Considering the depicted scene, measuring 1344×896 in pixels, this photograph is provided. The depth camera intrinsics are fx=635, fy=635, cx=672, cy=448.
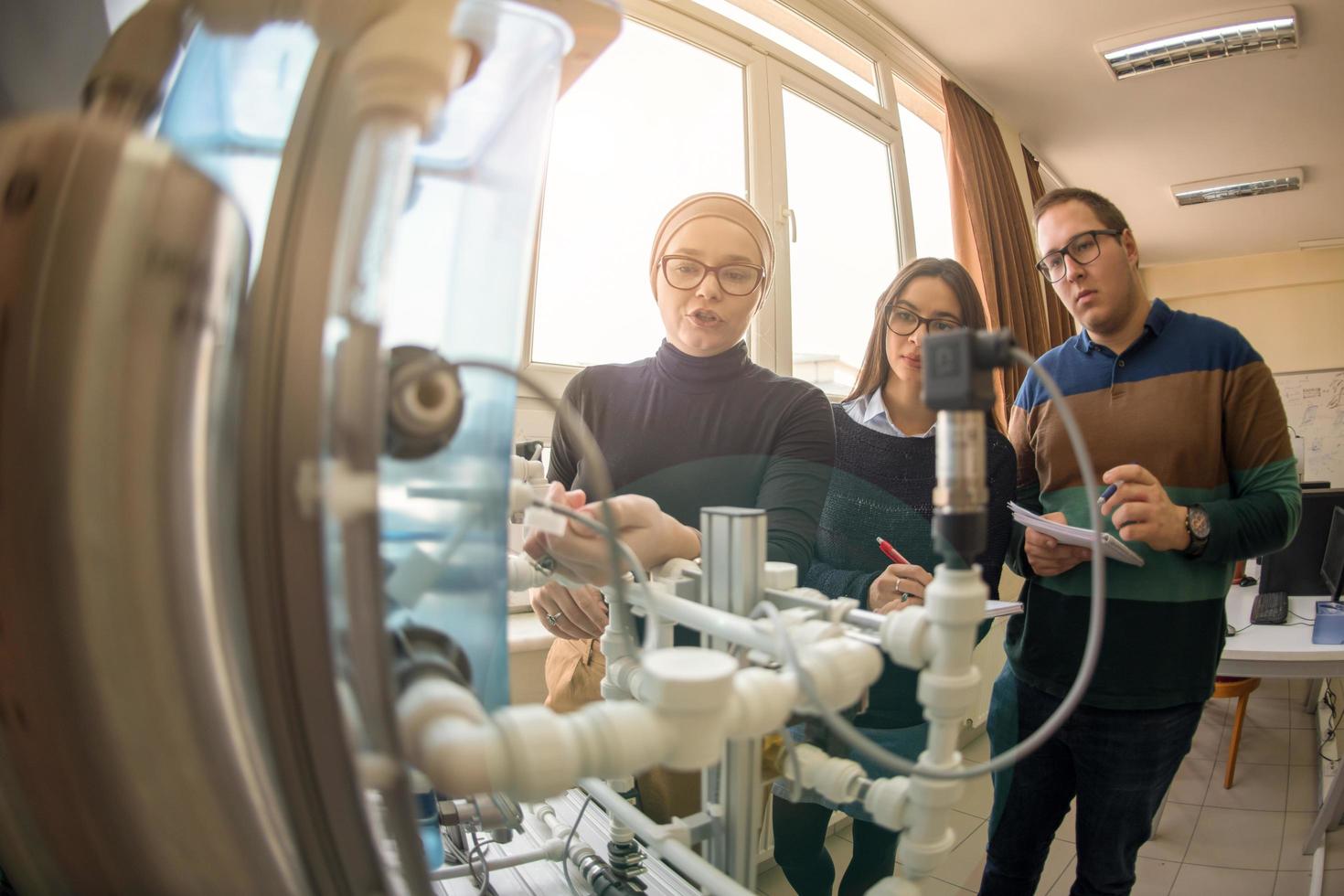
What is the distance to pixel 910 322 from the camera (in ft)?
3.97

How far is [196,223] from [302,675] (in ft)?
0.74

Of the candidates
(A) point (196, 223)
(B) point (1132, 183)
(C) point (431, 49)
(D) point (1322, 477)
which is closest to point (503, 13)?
(C) point (431, 49)

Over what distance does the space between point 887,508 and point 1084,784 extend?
0.60m

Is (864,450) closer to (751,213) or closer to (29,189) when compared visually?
(751,213)

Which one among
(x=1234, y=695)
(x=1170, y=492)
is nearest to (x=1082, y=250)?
(x=1170, y=492)

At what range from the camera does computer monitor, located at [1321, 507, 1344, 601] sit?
213cm

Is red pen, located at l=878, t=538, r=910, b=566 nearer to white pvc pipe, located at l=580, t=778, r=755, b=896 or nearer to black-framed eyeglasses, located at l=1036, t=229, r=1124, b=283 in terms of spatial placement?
white pvc pipe, located at l=580, t=778, r=755, b=896

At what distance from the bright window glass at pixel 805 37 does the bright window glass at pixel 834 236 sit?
0.25m

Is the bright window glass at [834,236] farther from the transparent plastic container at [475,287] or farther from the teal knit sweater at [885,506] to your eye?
the transparent plastic container at [475,287]

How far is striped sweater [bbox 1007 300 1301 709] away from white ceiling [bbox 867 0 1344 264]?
242 cm

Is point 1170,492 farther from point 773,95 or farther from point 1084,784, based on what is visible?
point 773,95

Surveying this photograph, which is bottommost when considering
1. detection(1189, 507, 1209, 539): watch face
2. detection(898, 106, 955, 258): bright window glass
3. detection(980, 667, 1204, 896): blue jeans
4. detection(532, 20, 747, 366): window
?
detection(980, 667, 1204, 896): blue jeans

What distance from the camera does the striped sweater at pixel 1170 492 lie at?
1.06 metres

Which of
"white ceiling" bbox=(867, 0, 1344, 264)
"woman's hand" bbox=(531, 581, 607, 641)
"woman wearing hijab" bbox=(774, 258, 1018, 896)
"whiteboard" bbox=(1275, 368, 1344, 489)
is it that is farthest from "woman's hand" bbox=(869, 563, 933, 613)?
"whiteboard" bbox=(1275, 368, 1344, 489)
